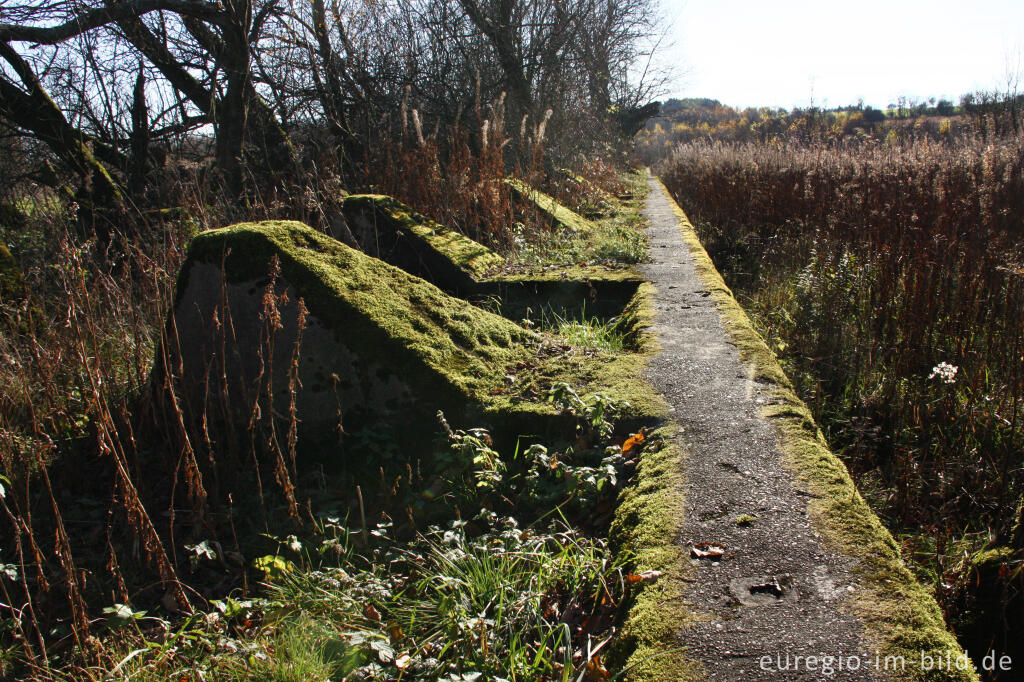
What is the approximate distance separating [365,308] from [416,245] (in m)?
2.03

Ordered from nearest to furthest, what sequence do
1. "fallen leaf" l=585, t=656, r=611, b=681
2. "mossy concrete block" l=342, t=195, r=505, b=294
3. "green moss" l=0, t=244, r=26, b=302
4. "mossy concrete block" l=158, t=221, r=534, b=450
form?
"fallen leaf" l=585, t=656, r=611, b=681 < "mossy concrete block" l=158, t=221, r=534, b=450 < "green moss" l=0, t=244, r=26, b=302 < "mossy concrete block" l=342, t=195, r=505, b=294

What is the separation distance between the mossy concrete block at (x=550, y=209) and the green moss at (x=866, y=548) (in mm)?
4379

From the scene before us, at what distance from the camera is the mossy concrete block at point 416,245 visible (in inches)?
191

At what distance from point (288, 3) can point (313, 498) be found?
23.4 ft

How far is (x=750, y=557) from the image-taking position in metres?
1.74

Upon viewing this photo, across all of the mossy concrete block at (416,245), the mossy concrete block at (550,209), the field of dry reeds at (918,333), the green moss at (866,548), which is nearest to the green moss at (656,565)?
the green moss at (866,548)

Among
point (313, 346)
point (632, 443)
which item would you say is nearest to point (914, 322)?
point (632, 443)

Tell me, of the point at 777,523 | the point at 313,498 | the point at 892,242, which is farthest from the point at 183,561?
the point at 892,242

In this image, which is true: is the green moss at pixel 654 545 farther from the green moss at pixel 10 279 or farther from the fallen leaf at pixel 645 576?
the green moss at pixel 10 279

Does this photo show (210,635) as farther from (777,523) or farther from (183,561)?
(777,523)

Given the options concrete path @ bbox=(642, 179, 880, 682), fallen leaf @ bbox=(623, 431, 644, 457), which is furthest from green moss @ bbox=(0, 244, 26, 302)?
concrete path @ bbox=(642, 179, 880, 682)

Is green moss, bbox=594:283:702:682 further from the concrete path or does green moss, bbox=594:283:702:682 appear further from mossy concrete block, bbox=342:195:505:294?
mossy concrete block, bbox=342:195:505:294

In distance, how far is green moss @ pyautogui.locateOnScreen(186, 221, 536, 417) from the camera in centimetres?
294

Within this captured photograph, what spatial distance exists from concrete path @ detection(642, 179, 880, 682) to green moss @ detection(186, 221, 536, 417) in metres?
0.95
